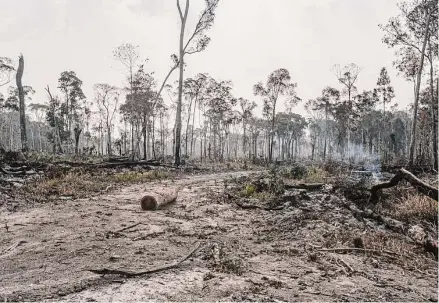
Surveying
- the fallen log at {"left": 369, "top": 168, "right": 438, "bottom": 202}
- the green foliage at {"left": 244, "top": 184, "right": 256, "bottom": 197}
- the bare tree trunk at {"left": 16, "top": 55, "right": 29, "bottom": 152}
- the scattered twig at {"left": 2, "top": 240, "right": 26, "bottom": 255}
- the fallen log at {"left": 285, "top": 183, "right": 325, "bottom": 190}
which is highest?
A: the bare tree trunk at {"left": 16, "top": 55, "right": 29, "bottom": 152}

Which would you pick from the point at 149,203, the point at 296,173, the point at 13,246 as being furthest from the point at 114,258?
the point at 296,173

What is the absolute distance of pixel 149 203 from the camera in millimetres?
7312

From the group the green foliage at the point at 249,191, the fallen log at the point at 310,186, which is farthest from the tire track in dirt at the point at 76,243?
the fallen log at the point at 310,186

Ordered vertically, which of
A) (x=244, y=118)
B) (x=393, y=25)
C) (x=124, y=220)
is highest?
(x=393, y=25)

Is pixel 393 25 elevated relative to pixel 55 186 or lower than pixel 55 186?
elevated

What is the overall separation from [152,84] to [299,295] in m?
30.9

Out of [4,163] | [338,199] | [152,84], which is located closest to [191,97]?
[152,84]

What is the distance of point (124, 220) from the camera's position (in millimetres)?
6219

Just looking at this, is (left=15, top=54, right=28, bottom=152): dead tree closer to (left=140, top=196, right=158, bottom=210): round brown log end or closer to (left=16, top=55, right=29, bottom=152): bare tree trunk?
(left=16, top=55, right=29, bottom=152): bare tree trunk

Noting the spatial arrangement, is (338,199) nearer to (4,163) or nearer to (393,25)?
(4,163)

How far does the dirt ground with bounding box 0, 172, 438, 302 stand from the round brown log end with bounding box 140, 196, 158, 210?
164 millimetres

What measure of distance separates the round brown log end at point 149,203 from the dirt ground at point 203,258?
6.4 inches

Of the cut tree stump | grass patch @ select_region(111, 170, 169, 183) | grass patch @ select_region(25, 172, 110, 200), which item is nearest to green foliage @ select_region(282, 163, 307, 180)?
grass patch @ select_region(111, 170, 169, 183)

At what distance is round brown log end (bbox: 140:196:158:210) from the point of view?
7.31m
